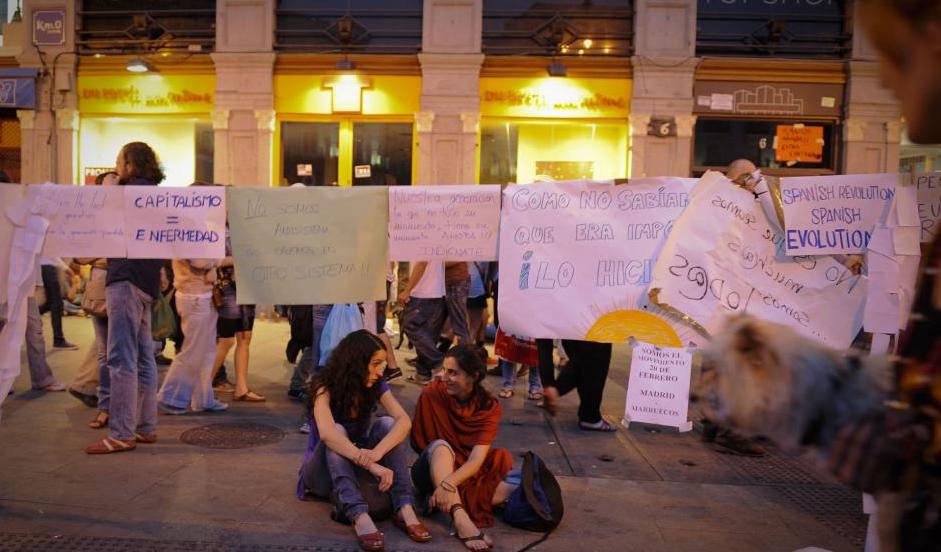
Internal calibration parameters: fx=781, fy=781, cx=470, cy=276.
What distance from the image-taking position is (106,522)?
4223mm

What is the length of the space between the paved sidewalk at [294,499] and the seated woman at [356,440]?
6.4 inches

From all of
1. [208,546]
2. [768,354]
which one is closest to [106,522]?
[208,546]

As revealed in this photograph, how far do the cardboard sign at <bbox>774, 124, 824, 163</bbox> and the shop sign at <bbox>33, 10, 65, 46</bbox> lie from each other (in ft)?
42.1

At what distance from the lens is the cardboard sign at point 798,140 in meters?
13.4

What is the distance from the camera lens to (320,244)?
500 cm

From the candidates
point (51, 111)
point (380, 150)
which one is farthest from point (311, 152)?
point (51, 111)

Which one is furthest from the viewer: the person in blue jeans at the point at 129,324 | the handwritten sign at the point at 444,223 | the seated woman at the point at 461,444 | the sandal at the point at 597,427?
the sandal at the point at 597,427

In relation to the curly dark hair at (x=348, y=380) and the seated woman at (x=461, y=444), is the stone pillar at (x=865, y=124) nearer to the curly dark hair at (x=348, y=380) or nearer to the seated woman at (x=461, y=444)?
the seated woman at (x=461, y=444)

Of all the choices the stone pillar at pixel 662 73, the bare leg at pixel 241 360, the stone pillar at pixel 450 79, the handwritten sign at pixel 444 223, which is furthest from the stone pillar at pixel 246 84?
the handwritten sign at pixel 444 223

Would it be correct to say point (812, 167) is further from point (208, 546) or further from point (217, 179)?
point (208, 546)

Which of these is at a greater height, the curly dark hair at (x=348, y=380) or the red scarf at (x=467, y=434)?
the curly dark hair at (x=348, y=380)

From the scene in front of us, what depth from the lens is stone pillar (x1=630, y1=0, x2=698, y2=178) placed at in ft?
43.2

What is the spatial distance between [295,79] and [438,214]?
979 centimetres

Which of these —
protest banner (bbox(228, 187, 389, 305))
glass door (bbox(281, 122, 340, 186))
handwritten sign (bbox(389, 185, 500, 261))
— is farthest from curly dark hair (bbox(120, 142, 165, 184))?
glass door (bbox(281, 122, 340, 186))
